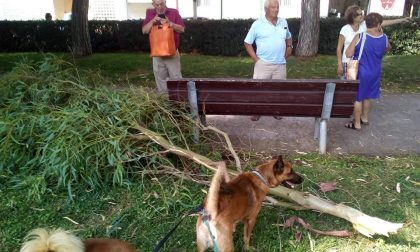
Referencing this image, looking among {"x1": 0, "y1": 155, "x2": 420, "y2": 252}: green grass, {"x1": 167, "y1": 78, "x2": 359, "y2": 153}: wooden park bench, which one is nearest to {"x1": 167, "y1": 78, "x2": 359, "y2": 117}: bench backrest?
{"x1": 167, "y1": 78, "x2": 359, "y2": 153}: wooden park bench

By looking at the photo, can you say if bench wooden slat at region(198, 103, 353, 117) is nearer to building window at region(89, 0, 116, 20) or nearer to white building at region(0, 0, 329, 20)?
white building at region(0, 0, 329, 20)

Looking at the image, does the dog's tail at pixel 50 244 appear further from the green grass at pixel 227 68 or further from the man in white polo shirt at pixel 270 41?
the green grass at pixel 227 68

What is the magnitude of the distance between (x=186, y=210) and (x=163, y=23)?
11.0 ft

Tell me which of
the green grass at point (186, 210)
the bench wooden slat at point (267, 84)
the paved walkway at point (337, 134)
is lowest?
the green grass at point (186, 210)

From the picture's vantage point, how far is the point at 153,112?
15.0ft

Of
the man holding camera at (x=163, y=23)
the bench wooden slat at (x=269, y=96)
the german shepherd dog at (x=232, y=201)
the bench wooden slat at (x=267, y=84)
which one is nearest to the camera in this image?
the german shepherd dog at (x=232, y=201)

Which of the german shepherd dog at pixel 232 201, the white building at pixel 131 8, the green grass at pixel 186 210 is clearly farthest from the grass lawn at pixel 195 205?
the white building at pixel 131 8

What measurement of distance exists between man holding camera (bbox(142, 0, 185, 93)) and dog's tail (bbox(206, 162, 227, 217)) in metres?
3.38

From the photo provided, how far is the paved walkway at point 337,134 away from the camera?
5109 millimetres

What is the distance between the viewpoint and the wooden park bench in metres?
4.55

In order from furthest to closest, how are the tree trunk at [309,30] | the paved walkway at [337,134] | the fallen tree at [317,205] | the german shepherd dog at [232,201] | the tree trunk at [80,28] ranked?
the tree trunk at [80,28] < the tree trunk at [309,30] < the paved walkway at [337,134] < the fallen tree at [317,205] < the german shepherd dog at [232,201]

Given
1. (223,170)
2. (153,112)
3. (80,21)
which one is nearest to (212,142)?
(153,112)

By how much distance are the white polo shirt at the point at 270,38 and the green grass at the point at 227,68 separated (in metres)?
3.31

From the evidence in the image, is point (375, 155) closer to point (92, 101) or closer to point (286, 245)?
point (286, 245)
